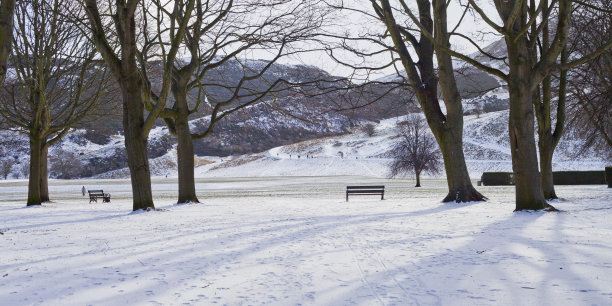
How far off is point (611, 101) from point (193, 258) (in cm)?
1565

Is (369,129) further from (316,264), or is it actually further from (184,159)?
(316,264)

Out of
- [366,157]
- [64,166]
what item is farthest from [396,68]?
[64,166]

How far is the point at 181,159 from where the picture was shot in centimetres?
1658

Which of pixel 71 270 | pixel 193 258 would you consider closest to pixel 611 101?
pixel 193 258

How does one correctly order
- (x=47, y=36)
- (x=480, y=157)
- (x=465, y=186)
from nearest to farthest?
(x=465, y=186) → (x=47, y=36) → (x=480, y=157)

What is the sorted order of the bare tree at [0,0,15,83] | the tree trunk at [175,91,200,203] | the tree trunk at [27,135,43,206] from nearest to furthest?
1. the bare tree at [0,0,15,83]
2. the tree trunk at [175,91,200,203]
3. the tree trunk at [27,135,43,206]

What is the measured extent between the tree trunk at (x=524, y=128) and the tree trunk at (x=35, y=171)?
17443 mm

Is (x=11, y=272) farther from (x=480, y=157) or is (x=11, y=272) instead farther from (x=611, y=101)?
(x=480, y=157)

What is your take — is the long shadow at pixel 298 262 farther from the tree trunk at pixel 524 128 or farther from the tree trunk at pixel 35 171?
the tree trunk at pixel 35 171

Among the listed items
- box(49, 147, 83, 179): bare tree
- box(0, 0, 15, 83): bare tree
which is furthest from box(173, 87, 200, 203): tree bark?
box(49, 147, 83, 179): bare tree

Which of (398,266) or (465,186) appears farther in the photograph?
(465,186)

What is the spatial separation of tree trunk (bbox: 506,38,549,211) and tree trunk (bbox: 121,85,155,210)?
9243 mm

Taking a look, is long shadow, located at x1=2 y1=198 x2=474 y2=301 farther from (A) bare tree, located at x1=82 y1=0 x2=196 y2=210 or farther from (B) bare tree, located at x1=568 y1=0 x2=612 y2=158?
(B) bare tree, located at x1=568 y1=0 x2=612 y2=158

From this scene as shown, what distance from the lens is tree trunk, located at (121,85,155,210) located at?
12.6 metres
